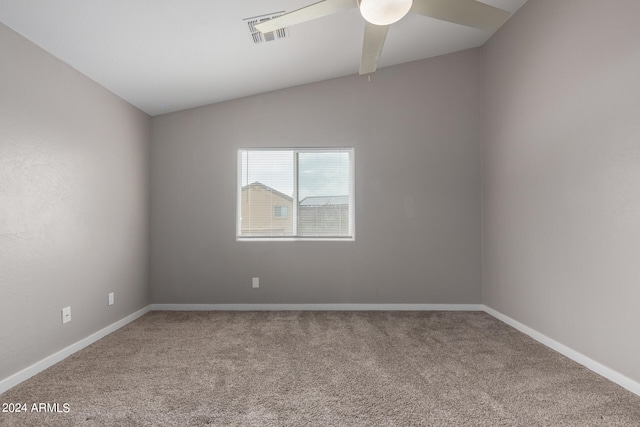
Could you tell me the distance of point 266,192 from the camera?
407 cm

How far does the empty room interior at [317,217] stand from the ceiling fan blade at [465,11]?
338 mm

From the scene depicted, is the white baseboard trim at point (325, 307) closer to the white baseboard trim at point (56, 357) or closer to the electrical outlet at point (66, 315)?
the white baseboard trim at point (56, 357)

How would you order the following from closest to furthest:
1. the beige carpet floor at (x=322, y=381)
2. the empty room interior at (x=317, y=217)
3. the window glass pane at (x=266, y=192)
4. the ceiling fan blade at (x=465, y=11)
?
the ceiling fan blade at (x=465, y=11) → the beige carpet floor at (x=322, y=381) → the empty room interior at (x=317, y=217) → the window glass pane at (x=266, y=192)

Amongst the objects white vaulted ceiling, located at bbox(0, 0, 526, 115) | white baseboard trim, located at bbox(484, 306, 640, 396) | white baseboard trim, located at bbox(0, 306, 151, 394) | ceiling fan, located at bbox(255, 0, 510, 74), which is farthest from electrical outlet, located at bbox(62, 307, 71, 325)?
white baseboard trim, located at bbox(484, 306, 640, 396)

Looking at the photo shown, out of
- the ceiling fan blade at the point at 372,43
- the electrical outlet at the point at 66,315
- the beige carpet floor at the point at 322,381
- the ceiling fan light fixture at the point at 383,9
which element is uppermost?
the ceiling fan blade at the point at 372,43

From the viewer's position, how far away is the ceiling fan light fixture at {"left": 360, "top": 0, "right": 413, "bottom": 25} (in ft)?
5.07

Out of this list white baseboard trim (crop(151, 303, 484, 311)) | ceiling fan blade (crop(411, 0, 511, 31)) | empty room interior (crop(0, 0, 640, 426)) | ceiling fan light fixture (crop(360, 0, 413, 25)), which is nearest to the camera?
ceiling fan light fixture (crop(360, 0, 413, 25))

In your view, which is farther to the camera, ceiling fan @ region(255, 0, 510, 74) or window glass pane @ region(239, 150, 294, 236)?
window glass pane @ region(239, 150, 294, 236)

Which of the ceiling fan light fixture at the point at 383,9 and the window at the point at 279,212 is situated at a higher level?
the ceiling fan light fixture at the point at 383,9

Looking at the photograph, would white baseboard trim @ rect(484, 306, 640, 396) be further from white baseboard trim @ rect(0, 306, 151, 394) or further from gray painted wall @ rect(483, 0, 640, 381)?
white baseboard trim @ rect(0, 306, 151, 394)

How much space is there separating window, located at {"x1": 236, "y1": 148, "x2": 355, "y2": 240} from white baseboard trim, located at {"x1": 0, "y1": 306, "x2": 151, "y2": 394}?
1.63 metres

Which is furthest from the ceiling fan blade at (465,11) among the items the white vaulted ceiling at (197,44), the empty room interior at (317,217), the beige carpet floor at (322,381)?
the beige carpet floor at (322,381)

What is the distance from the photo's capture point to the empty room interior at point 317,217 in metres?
2.09

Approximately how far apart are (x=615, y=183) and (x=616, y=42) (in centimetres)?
93
